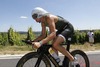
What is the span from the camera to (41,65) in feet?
20.1

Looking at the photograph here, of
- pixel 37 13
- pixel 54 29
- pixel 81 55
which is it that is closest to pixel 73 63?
pixel 81 55

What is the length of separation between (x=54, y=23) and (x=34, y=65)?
37.4 inches

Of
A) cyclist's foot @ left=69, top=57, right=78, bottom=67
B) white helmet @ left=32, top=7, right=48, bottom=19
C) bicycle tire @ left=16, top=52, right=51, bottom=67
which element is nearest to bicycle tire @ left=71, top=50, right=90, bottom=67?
cyclist's foot @ left=69, top=57, right=78, bottom=67

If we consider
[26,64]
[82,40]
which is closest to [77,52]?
[26,64]

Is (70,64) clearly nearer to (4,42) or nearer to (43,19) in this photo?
(43,19)

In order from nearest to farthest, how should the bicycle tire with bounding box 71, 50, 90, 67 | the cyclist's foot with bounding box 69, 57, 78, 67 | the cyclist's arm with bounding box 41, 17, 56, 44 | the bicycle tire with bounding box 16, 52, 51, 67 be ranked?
the bicycle tire with bounding box 16, 52, 51, 67 < the cyclist's arm with bounding box 41, 17, 56, 44 < the cyclist's foot with bounding box 69, 57, 78, 67 < the bicycle tire with bounding box 71, 50, 90, 67

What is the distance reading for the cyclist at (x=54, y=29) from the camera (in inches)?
235

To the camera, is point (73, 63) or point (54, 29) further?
point (73, 63)

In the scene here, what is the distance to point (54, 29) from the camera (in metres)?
6.00

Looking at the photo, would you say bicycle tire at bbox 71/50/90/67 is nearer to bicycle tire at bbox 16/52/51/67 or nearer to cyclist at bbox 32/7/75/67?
cyclist at bbox 32/7/75/67

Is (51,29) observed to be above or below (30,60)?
above

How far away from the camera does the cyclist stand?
19.6 ft

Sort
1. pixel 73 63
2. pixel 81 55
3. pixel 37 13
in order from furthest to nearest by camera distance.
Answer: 1. pixel 81 55
2. pixel 73 63
3. pixel 37 13

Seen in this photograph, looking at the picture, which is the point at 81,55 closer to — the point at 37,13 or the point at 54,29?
the point at 54,29
